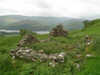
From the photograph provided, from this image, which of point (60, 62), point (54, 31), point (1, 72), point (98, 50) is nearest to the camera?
point (1, 72)

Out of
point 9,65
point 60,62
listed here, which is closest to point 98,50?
point 60,62

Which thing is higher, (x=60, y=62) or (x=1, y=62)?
(x=1, y=62)

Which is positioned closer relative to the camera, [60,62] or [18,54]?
[60,62]

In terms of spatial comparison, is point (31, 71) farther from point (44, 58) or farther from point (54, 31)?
point (54, 31)

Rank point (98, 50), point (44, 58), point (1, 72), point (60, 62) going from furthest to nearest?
point (98, 50) → point (44, 58) → point (60, 62) → point (1, 72)

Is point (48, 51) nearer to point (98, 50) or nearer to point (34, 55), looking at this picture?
point (34, 55)

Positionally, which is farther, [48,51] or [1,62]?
[48,51]

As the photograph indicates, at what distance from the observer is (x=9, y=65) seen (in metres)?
16.6

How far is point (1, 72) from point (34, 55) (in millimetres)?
8332

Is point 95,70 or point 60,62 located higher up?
point 95,70

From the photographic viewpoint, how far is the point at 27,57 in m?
21.8

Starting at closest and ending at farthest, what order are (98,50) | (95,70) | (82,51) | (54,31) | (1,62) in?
(95,70)
(1,62)
(98,50)
(82,51)
(54,31)

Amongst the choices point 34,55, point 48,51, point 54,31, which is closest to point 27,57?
point 34,55

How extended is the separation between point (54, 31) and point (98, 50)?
2685cm
